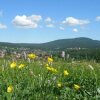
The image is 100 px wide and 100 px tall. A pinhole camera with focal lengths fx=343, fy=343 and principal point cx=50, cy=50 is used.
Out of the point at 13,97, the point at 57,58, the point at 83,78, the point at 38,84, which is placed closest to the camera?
the point at 13,97

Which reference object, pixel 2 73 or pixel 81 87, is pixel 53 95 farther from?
pixel 2 73

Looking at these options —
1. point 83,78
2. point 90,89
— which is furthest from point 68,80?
point 90,89

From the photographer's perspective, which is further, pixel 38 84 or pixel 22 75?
pixel 22 75

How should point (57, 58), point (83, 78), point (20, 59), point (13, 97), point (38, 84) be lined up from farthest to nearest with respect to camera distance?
point (57, 58)
point (20, 59)
point (83, 78)
point (38, 84)
point (13, 97)

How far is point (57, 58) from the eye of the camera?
11.6 m

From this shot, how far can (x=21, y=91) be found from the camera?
6.08 metres

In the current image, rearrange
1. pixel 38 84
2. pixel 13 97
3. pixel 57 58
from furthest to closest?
pixel 57 58 < pixel 38 84 < pixel 13 97

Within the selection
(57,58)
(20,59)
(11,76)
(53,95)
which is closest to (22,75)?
(11,76)

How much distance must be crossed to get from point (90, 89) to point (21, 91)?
1381 mm

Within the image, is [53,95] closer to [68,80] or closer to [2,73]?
[68,80]

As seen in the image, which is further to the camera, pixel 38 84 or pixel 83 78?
pixel 83 78

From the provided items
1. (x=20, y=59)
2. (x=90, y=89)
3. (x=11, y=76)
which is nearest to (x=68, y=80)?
(x=90, y=89)

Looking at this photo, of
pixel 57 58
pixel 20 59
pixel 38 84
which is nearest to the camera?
pixel 38 84

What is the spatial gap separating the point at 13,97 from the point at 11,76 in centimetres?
146
